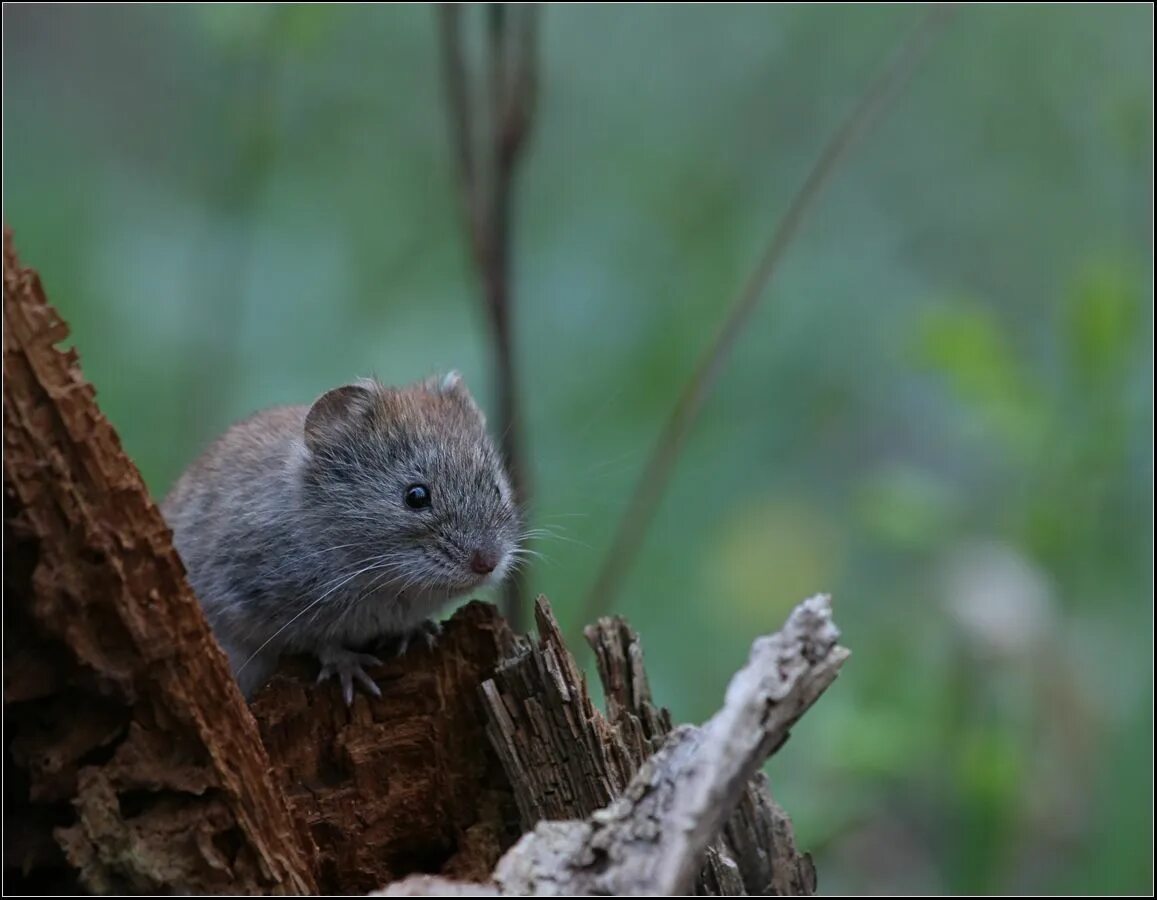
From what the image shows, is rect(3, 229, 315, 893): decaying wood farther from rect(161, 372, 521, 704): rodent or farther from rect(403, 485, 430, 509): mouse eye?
rect(403, 485, 430, 509): mouse eye

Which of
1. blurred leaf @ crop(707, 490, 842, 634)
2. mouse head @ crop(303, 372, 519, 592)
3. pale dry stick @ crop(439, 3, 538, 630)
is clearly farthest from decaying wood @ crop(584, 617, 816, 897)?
blurred leaf @ crop(707, 490, 842, 634)

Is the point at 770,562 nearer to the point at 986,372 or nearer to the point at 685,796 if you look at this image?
the point at 986,372

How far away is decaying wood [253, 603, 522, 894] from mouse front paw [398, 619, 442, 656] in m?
0.19

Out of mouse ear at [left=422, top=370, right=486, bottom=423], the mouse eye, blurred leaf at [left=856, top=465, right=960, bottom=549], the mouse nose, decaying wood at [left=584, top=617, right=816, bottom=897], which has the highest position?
blurred leaf at [left=856, top=465, right=960, bottom=549]

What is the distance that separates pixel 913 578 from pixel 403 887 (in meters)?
5.79

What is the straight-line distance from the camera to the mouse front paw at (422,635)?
10.5 feet

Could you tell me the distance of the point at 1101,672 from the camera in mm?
5121

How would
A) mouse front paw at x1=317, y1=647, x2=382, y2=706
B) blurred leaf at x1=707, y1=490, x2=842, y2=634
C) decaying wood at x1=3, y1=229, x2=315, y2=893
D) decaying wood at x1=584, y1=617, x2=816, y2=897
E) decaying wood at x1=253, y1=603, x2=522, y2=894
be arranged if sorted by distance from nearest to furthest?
1. decaying wood at x1=3, y1=229, x2=315, y2=893
2. decaying wood at x1=584, y1=617, x2=816, y2=897
3. decaying wood at x1=253, y1=603, x2=522, y2=894
4. mouse front paw at x1=317, y1=647, x2=382, y2=706
5. blurred leaf at x1=707, y1=490, x2=842, y2=634

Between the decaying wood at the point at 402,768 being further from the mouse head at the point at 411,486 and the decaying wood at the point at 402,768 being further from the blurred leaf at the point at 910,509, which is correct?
the blurred leaf at the point at 910,509

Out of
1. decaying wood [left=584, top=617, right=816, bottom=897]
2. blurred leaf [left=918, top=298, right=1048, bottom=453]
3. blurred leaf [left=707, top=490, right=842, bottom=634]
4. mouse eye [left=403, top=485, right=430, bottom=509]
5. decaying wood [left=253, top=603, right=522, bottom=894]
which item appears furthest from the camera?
blurred leaf [left=707, top=490, right=842, bottom=634]

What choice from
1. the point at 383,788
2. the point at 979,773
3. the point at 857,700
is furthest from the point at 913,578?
the point at 383,788

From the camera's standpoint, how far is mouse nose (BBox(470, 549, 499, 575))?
335 centimetres

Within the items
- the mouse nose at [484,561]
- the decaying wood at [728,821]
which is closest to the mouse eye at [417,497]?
the mouse nose at [484,561]

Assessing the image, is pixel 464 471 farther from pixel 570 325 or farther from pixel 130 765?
pixel 570 325
